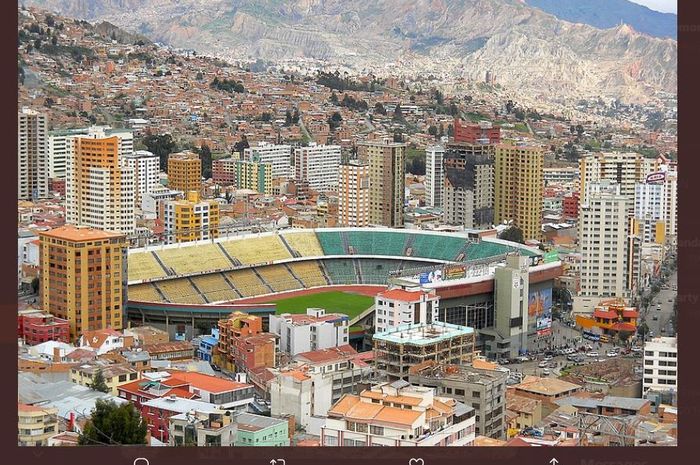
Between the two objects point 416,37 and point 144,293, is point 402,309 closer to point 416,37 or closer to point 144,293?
point 144,293

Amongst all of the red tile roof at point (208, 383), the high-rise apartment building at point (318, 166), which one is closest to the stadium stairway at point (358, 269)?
the red tile roof at point (208, 383)

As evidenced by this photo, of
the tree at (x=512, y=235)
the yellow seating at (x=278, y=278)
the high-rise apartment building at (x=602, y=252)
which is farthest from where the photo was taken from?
the tree at (x=512, y=235)

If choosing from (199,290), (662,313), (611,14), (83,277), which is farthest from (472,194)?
(611,14)

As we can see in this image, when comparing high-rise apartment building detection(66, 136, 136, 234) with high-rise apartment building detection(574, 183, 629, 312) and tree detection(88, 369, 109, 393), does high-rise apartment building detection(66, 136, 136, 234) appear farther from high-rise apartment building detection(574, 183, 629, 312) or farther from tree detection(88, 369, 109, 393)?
tree detection(88, 369, 109, 393)

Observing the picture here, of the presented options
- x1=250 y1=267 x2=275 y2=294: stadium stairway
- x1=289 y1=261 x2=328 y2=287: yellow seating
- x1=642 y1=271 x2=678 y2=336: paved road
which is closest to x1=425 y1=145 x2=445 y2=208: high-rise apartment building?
x1=289 y1=261 x2=328 y2=287: yellow seating

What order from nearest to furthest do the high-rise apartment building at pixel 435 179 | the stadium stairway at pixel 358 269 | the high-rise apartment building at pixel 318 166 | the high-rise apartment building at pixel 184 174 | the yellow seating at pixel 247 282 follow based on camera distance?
the yellow seating at pixel 247 282
the stadium stairway at pixel 358 269
the high-rise apartment building at pixel 184 174
the high-rise apartment building at pixel 435 179
the high-rise apartment building at pixel 318 166

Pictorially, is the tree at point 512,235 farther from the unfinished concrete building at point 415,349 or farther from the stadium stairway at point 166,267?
the unfinished concrete building at point 415,349

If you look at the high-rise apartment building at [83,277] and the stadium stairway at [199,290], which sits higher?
the high-rise apartment building at [83,277]

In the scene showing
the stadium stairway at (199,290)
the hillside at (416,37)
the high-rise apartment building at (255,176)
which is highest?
the hillside at (416,37)
